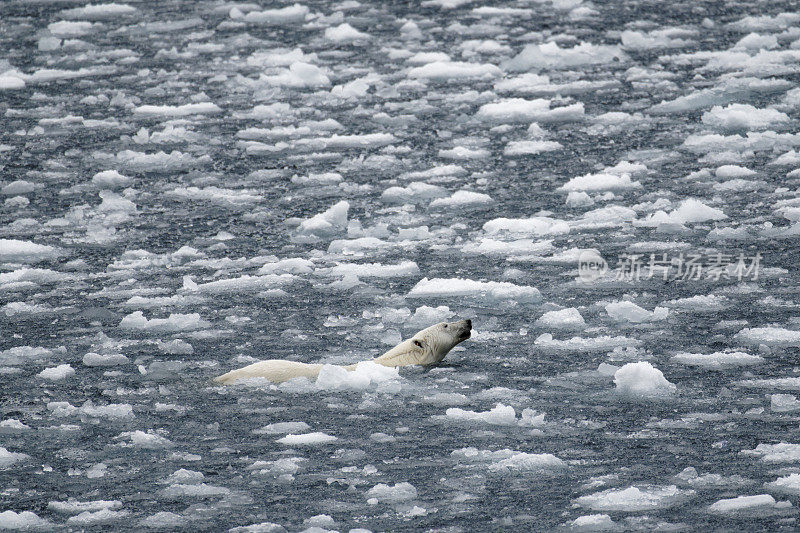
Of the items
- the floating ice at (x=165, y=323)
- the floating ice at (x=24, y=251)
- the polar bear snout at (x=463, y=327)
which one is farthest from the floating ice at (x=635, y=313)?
the floating ice at (x=24, y=251)

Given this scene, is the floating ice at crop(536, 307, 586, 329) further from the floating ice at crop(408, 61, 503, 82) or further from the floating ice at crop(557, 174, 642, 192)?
the floating ice at crop(408, 61, 503, 82)

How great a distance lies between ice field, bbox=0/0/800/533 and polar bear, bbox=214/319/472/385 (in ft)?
0.27

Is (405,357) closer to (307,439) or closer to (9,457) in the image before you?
(307,439)

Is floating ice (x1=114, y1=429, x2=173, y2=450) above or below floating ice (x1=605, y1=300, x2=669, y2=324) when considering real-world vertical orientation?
below

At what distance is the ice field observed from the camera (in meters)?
4.48

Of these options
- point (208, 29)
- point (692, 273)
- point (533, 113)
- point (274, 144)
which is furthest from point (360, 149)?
point (208, 29)

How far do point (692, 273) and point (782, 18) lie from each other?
5.78m

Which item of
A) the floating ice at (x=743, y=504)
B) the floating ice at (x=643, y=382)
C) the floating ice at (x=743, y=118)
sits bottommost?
the floating ice at (x=743, y=504)

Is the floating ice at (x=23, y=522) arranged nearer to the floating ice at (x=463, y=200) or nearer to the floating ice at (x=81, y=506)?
the floating ice at (x=81, y=506)

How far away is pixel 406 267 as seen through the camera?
22.1 ft

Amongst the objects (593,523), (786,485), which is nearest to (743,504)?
(786,485)

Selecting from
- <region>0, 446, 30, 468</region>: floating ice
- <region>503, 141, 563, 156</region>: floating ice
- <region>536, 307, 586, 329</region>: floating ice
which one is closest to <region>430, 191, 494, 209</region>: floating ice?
<region>503, 141, 563, 156</region>: floating ice

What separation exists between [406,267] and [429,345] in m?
1.25

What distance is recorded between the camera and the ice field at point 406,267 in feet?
14.7
